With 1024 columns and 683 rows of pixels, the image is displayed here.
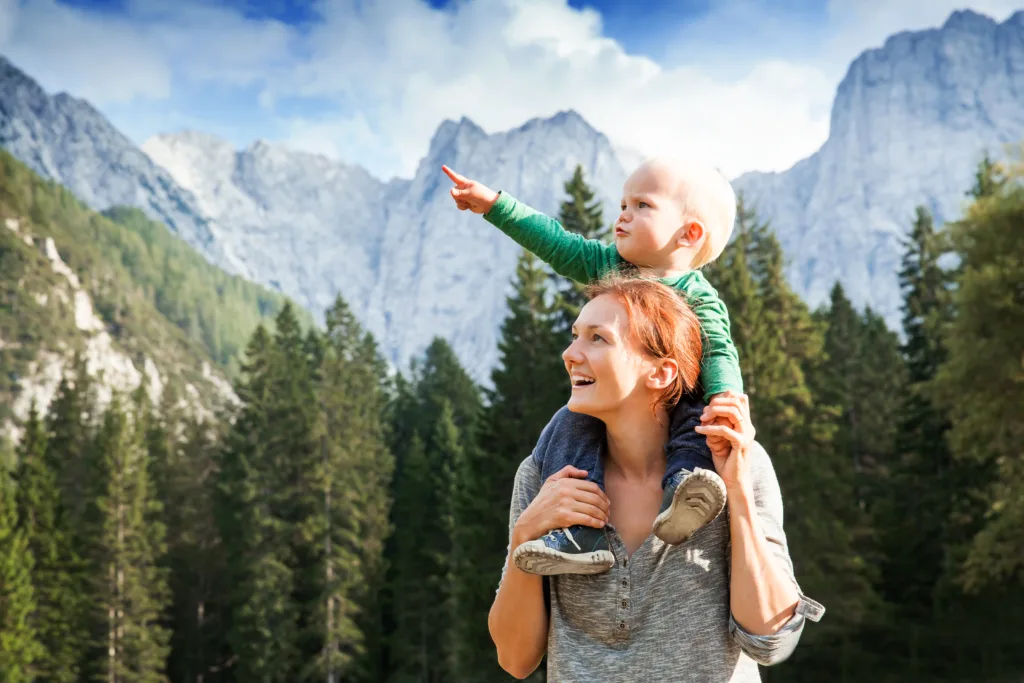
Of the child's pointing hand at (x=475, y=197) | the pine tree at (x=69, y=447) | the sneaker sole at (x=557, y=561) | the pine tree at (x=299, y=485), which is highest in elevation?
the pine tree at (x=69, y=447)

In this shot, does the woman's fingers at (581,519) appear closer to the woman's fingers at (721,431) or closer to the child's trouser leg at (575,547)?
the child's trouser leg at (575,547)

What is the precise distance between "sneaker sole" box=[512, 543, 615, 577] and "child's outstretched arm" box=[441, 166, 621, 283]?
0.97m

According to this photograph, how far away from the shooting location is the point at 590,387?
7.94 feet

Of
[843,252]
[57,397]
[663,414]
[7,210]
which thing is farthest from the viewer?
[843,252]

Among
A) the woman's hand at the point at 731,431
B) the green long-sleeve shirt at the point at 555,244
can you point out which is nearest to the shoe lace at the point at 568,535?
the woman's hand at the point at 731,431

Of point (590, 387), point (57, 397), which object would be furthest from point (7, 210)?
point (590, 387)

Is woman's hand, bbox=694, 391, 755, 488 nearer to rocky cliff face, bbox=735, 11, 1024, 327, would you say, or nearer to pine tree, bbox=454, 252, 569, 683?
pine tree, bbox=454, 252, 569, 683

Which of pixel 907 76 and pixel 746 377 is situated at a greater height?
pixel 907 76

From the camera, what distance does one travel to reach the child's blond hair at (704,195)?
2711 millimetres

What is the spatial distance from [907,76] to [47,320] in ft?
477

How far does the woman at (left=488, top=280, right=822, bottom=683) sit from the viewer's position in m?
2.30

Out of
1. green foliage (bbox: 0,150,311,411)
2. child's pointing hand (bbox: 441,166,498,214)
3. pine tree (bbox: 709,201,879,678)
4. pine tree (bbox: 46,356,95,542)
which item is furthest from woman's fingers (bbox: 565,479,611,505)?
green foliage (bbox: 0,150,311,411)

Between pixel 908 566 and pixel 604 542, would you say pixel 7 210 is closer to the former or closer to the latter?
pixel 908 566

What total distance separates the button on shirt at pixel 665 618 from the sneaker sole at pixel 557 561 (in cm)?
7
